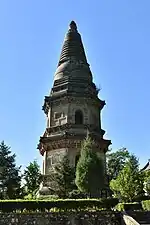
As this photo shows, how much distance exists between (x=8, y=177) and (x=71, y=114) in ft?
32.4

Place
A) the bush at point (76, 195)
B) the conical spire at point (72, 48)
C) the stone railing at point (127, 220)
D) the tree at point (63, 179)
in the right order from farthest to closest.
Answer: the conical spire at point (72, 48), the tree at point (63, 179), the bush at point (76, 195), the stone railing at point (127, 220)

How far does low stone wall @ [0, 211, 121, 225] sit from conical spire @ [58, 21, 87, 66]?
2948 centimetres

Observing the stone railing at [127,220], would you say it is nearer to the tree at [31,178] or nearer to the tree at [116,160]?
the tree at [31,178]

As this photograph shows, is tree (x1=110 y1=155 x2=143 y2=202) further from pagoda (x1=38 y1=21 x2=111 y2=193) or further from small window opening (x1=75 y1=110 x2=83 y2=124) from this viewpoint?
small window opening (x1=75 y1=110 x2=83 y2=124)

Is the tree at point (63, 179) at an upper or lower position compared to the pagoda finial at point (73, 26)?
lower

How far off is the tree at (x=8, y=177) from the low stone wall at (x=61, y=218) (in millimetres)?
17468

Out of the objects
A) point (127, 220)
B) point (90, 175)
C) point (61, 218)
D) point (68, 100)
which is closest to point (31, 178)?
point (68, 100)

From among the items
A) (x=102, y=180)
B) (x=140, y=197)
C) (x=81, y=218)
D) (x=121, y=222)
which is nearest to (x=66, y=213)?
(x=81, y=218)

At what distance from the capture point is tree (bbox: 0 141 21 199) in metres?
37.2

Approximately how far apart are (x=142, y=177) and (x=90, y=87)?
1254 centimetres

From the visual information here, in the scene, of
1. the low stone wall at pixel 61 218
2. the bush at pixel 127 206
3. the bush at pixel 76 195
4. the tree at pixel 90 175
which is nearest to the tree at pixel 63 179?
the bush at pixel 76 195

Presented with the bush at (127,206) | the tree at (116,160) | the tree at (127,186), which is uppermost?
the tree at (116,160)

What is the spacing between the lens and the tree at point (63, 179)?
3362cm

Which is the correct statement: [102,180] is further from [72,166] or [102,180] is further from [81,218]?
[81,218]
